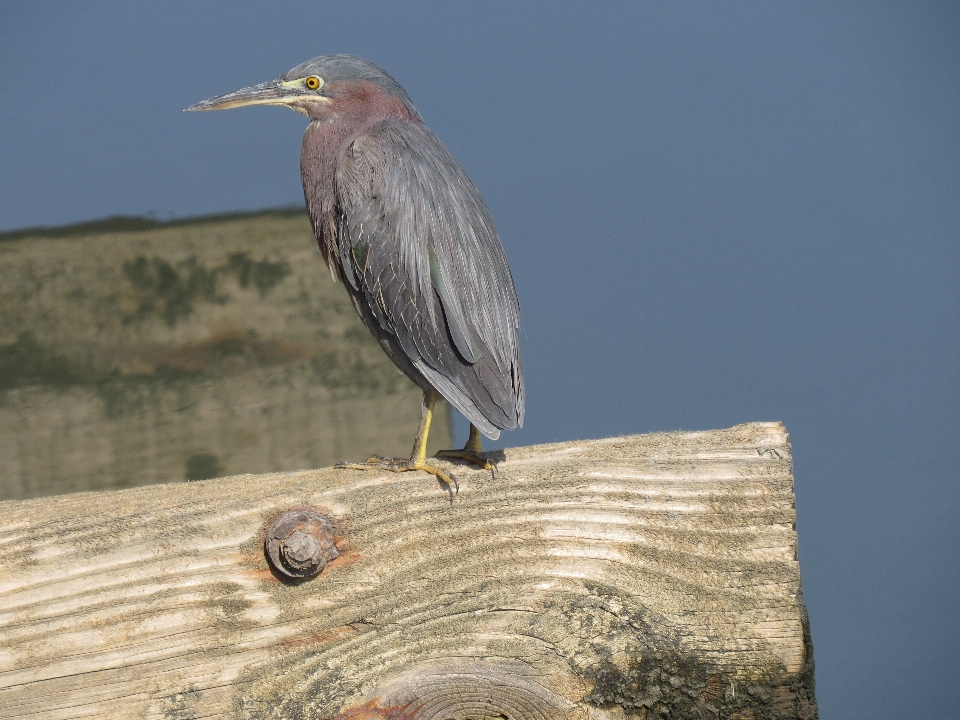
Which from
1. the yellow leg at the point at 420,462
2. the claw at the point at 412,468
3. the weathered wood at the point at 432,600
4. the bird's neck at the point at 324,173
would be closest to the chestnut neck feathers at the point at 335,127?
the bird's neck at the point at 324,173

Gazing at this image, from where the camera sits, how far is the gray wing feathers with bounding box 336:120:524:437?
1779 millimetres

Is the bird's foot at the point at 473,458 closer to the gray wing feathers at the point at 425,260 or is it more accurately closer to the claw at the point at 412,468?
the claw at the point at 412,468

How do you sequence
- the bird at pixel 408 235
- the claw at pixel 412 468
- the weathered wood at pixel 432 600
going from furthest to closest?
the bird at pixel 408 235 → the claw at pixel 412 468 → the weathered wood at pixel 432 600

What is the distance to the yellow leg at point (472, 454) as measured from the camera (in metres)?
1.33

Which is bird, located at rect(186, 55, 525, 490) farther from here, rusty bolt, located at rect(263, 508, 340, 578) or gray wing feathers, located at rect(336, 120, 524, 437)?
rusty bolt, located at rect(263, 508, 340, 578)

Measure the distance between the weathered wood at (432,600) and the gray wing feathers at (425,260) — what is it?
1.93ft

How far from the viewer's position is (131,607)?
1.14 meters

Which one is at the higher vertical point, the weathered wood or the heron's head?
the heron's head

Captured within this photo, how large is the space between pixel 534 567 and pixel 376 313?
0.80 meters

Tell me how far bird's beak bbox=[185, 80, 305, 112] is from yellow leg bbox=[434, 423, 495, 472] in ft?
2.28

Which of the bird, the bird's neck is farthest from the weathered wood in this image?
the bird's neck

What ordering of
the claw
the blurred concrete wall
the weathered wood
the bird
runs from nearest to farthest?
the weathered wood → the claw → the bird → the blurred concrete wall

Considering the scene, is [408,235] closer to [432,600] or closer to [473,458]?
[473,458]

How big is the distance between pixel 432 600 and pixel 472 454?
0.29 meters
